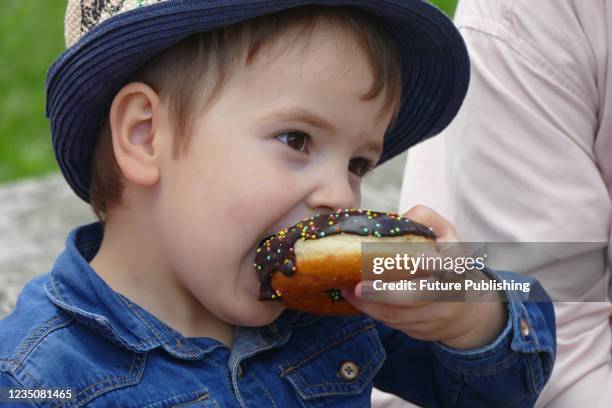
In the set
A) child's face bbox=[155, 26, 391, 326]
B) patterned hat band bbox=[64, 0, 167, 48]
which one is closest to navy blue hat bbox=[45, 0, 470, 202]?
patterned hat band bbox=[64, 0, 167, 48]

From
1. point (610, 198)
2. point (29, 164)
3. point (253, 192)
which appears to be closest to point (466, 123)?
point (610, 198)

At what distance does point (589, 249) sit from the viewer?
2.62 meters

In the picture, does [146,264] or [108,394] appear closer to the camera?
[108,394]

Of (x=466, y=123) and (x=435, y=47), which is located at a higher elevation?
(x=435, y=47)

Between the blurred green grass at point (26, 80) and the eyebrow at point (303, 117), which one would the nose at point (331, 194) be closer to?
the eyebrow at point (303, 117)

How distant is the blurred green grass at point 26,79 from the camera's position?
579 centimetres

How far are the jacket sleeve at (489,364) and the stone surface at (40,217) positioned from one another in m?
1.26

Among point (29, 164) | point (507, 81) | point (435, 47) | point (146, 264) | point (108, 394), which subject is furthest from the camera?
point (29, 164)

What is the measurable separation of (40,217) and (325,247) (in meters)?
2.36

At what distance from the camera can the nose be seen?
7.29 feet

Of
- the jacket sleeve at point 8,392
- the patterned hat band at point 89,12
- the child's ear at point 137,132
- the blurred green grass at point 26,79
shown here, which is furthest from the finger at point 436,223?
the blurred green grass at point 26,79

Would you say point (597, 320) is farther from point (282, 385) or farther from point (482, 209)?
point (282, 385)

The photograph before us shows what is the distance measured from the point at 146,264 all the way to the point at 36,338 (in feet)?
1.04

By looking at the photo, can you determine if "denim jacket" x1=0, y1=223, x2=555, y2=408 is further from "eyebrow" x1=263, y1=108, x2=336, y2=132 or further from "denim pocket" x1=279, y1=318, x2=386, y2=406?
"eyebrow" x1=263, y1=108, x2=336, y2=132
